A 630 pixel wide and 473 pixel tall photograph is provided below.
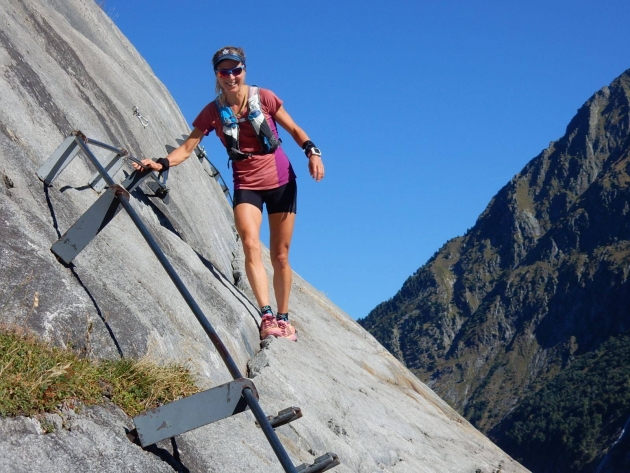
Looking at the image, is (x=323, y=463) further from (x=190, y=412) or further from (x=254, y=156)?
(x=254, y=156)

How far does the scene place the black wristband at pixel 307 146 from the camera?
8.28 m

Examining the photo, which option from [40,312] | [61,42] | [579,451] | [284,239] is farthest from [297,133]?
[579,451]

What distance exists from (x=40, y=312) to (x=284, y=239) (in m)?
3.79

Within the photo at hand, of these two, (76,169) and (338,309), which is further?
(338,309)

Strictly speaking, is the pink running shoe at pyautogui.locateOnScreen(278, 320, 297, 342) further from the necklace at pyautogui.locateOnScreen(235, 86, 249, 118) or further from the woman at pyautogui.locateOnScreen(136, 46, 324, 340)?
the necklace at pyautogui.locateOnScreen(235, 86, 249, 118)

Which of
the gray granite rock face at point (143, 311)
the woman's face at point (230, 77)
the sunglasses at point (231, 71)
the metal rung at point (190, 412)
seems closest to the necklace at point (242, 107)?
the woman's face at point (230, 77)

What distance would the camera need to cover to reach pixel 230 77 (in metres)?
7.82

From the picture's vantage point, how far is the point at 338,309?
48.0 ft

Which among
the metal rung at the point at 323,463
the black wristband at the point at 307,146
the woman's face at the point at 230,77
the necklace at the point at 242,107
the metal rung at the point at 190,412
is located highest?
the woman's face at the point at 230,77

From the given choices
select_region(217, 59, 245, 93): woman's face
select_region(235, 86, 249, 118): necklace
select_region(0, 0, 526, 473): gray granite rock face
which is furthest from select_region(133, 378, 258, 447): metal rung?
select_region(235, 86, 249, 118): necklace

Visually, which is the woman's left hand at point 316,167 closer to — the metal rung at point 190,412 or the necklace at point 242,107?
the necklace at point 242,107

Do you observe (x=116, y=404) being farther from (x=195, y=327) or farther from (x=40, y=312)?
(x=195, y=327)

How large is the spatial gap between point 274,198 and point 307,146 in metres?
0.63

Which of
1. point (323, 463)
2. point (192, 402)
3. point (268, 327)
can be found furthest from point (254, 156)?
point (323, 463)
